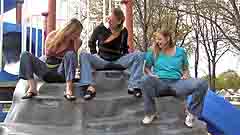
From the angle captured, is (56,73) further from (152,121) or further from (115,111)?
(152,121)

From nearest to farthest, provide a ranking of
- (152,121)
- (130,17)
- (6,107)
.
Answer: (152,121) → (130,17) → (6,107)

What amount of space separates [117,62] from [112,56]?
0.14 meters

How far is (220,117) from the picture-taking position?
741 cm

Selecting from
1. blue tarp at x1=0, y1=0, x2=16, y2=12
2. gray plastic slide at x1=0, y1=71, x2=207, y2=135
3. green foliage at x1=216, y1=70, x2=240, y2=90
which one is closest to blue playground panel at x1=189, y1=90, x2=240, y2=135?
gray plastic slide at x1=0, y1=71, x2=207, y2=135

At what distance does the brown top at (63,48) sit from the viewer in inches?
220

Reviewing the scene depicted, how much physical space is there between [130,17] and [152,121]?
5421 millimetres

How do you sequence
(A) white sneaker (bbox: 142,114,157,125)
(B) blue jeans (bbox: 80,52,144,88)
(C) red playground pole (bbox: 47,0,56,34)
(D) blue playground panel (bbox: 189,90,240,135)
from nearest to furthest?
(A) white sneaker (bbox: 142,114,157,125), (B) blue jeans (bbox: 80,52,144,88), (D) blue playground panel (bbox: 189,90,240,135), (C) red playground pole (bbox: 47,0,56,34)

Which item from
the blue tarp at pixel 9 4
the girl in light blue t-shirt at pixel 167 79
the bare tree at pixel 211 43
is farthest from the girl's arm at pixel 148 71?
the bare tree at pixel 211 43

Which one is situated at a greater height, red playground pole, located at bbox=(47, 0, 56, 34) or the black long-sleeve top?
red playground pole, located at bbox=(47, 0, 56, 34)

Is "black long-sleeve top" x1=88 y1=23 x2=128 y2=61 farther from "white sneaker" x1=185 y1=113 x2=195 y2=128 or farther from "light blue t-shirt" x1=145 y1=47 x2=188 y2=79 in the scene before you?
"white sneaker" x1=185 y1=113 x2=195 y2=128

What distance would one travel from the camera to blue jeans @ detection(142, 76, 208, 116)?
17.1 feet

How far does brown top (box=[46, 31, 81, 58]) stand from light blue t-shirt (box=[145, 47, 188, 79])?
32.2 inches

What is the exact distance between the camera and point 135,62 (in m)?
5.60

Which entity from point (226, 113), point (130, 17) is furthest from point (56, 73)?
point (130, 17)
